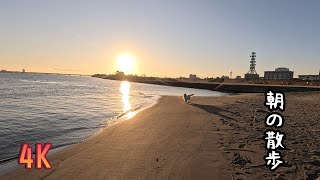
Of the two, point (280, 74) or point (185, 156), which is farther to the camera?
point (280, 74)

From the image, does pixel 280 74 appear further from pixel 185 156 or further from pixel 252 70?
pixel 185 156

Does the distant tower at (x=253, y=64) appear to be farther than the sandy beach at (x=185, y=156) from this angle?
Yes

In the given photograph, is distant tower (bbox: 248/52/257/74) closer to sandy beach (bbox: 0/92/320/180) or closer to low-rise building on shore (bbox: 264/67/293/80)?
low-rise building on shore (bbox: 264/67/293/80)

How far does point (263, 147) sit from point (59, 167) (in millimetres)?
7336

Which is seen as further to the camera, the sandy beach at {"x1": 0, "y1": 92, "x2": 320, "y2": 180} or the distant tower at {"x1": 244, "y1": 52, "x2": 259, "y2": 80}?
the distant tower at {"x1": 244, "y1": 52, "x2": 259, "y2": 80}

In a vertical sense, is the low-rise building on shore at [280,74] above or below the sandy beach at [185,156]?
above

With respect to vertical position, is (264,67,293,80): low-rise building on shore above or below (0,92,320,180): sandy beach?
above

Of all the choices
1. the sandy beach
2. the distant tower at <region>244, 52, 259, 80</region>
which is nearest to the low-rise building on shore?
the distant tower at <region>244, 52, 259, 80</region>

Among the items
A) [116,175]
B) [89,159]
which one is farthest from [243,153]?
[89,159]

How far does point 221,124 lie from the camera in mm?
16672

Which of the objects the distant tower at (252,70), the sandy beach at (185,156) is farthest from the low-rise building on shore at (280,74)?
the sandy beach at (185,156)

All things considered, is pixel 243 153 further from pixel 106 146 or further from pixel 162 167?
pixel 106 146

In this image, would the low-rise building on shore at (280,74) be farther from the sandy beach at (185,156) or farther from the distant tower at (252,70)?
the sandy beach at (185,156)

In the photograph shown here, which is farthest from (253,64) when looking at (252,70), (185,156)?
(185,156)
